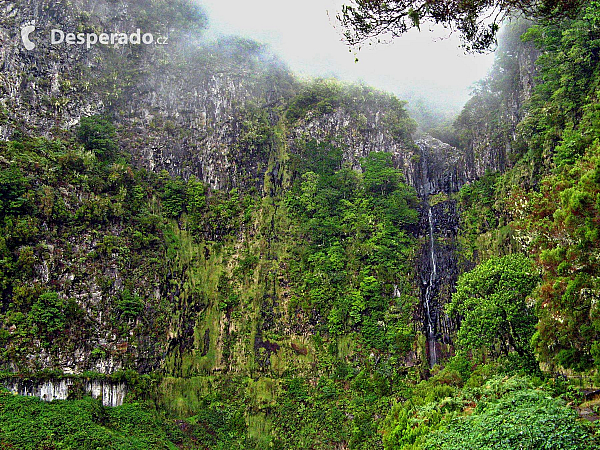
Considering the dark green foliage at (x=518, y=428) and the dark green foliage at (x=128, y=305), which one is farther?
the dark green foliage at (x=128, y=305)

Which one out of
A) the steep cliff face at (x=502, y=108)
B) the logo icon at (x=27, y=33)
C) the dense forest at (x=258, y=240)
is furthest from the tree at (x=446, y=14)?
the logo icon at (x=27, y=33)

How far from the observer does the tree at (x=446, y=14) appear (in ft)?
29.5

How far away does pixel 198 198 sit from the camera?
27.8 meters

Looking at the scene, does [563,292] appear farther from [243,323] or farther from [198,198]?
[198,198]

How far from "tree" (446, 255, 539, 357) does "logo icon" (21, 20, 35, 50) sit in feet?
85.2

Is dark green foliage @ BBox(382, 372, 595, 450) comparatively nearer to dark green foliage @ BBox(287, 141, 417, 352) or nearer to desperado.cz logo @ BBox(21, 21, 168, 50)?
dark green foliage @ BBox(287, 141, 417, 352)

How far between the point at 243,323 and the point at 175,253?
5.66 meters

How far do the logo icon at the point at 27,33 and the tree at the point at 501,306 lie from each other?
25958mm

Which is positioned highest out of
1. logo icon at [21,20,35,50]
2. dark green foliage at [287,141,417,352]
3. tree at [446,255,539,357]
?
logo icon at [21,20,35,50]

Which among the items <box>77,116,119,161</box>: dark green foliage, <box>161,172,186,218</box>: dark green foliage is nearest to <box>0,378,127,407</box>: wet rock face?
<box>161,172,186,218</box>: dark green foliage

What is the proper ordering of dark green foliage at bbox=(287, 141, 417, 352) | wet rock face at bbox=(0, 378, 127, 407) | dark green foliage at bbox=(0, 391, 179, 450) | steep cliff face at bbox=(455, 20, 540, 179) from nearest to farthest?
dark green foliage at bbox=(0, 391, 179, 450) → wet rock face at bbox=(0, 378, 127, 407) → steep cliff face at bbox=(455, 20, 540, 179) → dark green foliage at bbox=(287, 141, 417, 352)

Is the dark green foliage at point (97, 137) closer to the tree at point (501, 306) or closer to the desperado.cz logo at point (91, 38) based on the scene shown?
the desperado.cz logo at point (91, 38)

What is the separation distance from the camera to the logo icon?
24984 millimetres

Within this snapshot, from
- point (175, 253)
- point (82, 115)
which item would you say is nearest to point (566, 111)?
point (175, 253)
